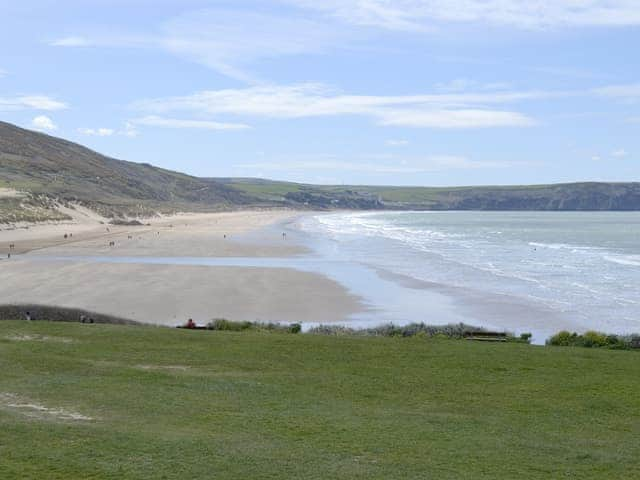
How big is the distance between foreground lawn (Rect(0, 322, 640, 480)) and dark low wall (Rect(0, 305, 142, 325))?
497 centimetres

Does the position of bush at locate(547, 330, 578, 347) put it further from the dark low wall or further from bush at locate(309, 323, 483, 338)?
the dark low wall

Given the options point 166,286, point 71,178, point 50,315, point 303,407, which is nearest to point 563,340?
point 303,407

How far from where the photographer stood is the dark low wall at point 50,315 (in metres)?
25.8

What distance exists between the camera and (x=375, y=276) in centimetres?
4569

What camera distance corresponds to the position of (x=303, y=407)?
45.0ft

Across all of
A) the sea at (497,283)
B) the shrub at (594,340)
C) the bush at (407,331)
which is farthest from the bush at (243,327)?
the shrub at (594,340)

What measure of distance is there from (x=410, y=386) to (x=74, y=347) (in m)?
7.93

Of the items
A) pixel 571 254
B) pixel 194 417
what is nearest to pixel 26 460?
pixel 194 417

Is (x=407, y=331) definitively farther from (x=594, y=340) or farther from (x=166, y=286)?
(x=166, y=286)

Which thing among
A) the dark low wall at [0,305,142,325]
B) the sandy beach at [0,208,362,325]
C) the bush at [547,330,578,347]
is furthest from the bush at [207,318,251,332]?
the bush at [547,330,578,347]

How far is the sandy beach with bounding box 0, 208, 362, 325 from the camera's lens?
31.2 m

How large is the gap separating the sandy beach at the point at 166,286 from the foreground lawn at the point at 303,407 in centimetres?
996

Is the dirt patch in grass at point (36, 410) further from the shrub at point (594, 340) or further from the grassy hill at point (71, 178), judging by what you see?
the grassy hill at point (71, 178)

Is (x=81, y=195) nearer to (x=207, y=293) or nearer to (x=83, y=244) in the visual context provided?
(x=83, y=244)
